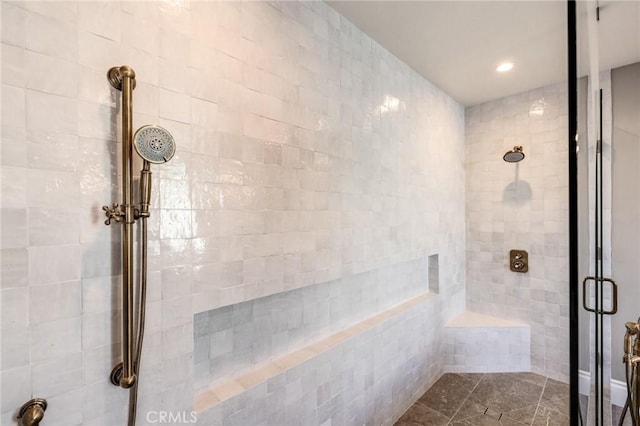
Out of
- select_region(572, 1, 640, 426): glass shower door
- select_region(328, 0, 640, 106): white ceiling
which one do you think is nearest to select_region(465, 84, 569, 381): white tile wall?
select_region(328, 0, 640, 106): white ceiling

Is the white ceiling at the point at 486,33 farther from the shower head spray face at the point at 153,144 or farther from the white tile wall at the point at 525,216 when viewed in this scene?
the shower head spray face at the point at 153,144

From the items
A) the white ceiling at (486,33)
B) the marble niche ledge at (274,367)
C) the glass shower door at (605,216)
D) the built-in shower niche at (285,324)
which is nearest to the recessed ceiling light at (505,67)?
the white ceiling at (486,33)

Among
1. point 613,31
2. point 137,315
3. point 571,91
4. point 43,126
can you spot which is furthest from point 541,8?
point 137,315

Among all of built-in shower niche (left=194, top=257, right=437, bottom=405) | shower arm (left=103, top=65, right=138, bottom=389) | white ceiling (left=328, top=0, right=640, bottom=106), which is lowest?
built-in shower niche (left=194, top=257, right=437, bottom=405)

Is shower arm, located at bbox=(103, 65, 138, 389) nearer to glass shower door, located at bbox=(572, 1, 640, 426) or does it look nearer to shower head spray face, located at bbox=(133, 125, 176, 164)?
shower head spray face, located at bbox=(133, 125, 176, 164)

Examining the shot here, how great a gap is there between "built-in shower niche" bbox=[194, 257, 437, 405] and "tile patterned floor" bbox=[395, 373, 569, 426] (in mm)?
751

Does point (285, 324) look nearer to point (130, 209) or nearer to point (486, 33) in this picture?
point (130, 209)

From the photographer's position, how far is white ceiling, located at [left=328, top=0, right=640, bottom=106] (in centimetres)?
154

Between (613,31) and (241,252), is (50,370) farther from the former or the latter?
(613,31)

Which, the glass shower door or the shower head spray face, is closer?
the shower head spray face

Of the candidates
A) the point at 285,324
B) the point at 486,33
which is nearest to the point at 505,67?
the point at 486,33

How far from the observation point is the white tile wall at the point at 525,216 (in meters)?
2.53

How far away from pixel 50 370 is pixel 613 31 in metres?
3.05

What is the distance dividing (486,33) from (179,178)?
200 cm
